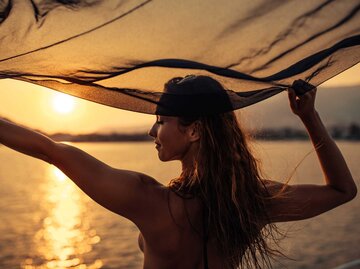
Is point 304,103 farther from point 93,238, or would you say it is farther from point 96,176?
point 93,238

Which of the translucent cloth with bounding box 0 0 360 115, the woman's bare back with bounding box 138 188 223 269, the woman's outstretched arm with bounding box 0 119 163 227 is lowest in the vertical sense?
the woman's bare back with bounding box 138 188 223 269

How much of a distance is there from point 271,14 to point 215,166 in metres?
0.56

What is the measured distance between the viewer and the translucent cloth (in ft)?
6.67

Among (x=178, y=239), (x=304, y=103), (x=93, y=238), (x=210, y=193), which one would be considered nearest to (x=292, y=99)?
(x=304, y=103)

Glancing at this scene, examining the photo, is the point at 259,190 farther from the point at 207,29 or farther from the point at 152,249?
the point at 207,29

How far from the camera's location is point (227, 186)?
2.21 meters

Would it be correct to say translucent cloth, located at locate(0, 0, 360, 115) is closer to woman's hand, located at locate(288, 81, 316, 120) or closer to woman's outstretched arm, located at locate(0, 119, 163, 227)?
woman's hand, located at locate(288, 81, 316, 120)

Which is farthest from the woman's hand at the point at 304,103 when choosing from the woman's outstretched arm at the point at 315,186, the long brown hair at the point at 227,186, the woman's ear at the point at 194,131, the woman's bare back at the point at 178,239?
the woman's bare back at the point at 178,239

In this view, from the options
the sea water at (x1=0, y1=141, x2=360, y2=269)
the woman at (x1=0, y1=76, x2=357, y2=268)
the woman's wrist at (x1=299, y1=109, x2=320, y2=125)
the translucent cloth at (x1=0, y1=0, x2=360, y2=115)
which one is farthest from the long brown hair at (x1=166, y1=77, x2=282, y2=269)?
the sea water at (x1=0, y1=141, x2=360, y2=269)

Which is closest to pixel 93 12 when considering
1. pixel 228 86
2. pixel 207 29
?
pixel 207 29

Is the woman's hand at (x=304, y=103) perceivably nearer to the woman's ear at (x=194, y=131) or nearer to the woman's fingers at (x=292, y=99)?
the woman's fingers at (x=292, y=99)

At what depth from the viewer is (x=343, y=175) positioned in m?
2.32

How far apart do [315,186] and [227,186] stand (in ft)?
1.08

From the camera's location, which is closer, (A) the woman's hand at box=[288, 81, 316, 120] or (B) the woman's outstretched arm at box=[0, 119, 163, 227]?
(B) the woman's outstretched arm at box=[0, 119, 163, 227]
